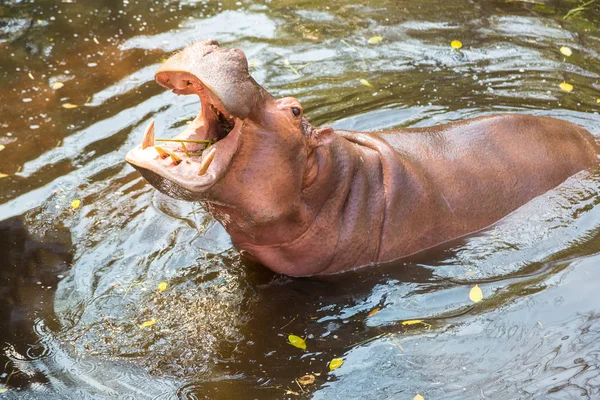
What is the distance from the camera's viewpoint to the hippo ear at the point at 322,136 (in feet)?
16.7

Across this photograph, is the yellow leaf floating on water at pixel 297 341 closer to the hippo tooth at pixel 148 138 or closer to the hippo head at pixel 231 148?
the hippo head at pixel 231 148

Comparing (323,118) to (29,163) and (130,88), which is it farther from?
(29,163)

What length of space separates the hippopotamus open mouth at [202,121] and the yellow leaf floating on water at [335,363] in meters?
1.34

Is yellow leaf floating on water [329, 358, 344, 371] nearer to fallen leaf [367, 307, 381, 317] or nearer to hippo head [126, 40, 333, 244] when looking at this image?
fallen leaf [367, 307, 381, 317]

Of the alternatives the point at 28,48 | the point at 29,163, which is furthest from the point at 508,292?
the point at 28,48

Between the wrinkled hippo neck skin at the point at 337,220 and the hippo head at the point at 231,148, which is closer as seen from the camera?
the hippo head at the point at 231,148

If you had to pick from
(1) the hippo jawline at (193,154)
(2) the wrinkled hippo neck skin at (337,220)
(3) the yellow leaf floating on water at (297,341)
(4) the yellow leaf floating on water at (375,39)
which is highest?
(1) the hippo jawline at (193,154)

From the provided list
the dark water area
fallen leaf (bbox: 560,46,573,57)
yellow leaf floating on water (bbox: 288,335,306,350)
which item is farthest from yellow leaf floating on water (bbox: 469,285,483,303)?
fallen leaf (bbox: 560,46,573,57)

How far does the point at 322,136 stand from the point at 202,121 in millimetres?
935

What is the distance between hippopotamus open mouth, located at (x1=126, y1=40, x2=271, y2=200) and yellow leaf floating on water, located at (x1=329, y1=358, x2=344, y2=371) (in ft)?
4.39

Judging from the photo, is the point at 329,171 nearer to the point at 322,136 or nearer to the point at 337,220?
the point at 322,136

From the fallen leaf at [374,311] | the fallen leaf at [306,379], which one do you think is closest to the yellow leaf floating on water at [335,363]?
the fallen leaf at [306,379]

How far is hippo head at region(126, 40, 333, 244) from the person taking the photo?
166 inches

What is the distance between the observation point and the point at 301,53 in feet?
29.8
